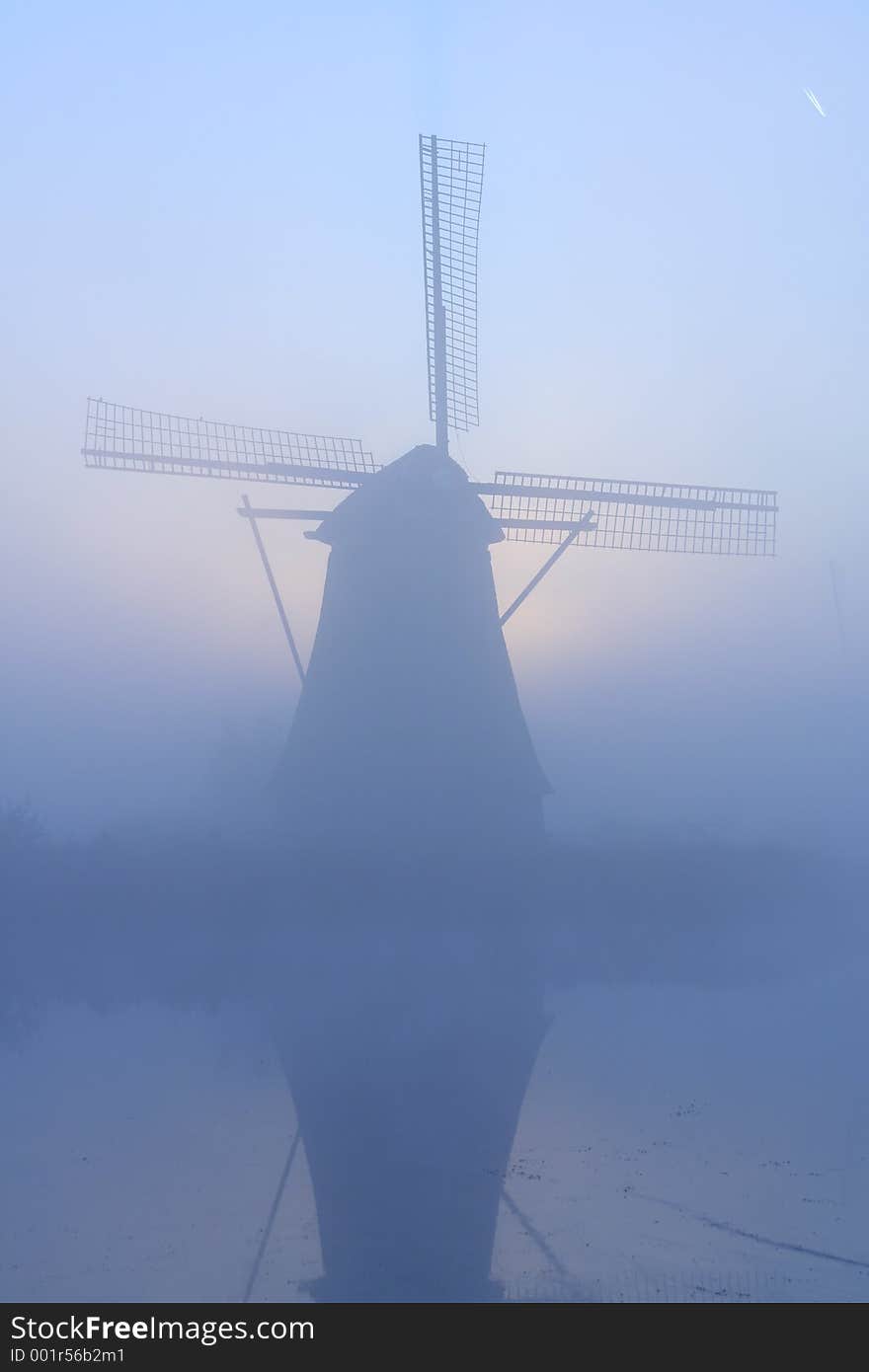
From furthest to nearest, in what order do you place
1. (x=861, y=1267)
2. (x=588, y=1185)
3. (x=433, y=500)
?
(x=433, y=500) < (x=588, y=1185) < (x=861, y=1267)

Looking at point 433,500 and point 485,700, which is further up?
point 433,500

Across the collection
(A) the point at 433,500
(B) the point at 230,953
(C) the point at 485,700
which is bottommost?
(B) the point at 230,953

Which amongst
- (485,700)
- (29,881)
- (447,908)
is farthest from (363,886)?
(29,881)

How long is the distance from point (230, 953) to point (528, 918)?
573 centimetres

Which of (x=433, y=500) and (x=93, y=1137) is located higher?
(x=433, y=500)

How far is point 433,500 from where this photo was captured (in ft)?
81.6

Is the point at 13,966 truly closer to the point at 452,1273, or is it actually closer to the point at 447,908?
the point at 447,908

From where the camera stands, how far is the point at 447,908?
26047 mm

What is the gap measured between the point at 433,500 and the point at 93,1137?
14.9 metres
